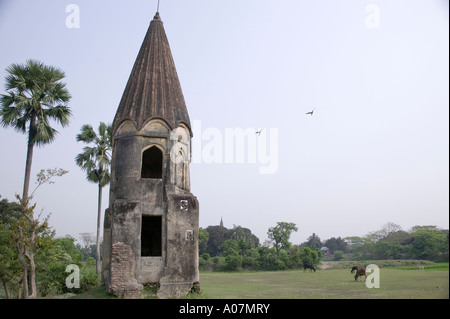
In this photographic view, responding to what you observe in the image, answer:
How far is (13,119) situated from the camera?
15.1 m

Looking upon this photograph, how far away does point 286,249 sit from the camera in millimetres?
48406

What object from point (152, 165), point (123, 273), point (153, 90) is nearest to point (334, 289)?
point (152, 165)

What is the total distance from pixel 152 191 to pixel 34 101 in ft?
23.0

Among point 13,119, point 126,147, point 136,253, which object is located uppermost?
point 13,119

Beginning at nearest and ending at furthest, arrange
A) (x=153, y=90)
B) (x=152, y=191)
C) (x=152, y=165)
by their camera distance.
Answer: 1. (x=152, y=191)
2. (x=153, y=90)
3. (x=152, y=165)

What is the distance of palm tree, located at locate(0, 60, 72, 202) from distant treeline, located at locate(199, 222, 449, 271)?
24.5 metres

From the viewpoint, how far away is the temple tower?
1148 centimetres

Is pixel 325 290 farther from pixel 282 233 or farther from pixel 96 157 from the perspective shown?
pixel 282 233
